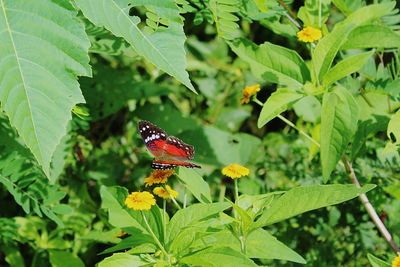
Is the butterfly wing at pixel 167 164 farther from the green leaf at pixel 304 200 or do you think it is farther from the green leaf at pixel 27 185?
the green leaf at pixel 27 185

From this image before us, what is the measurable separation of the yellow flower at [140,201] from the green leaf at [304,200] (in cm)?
26

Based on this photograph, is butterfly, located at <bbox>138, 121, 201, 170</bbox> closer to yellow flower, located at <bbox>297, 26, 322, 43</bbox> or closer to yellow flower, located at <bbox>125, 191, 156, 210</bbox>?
yellow flower, located at <bbox>125, 191, 156, 210</bbox>

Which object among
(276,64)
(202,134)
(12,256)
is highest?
(276,64)

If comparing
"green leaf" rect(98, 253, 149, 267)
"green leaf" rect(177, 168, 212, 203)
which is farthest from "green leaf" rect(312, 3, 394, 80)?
"green leaf" rect(98, 253, 149, 267)

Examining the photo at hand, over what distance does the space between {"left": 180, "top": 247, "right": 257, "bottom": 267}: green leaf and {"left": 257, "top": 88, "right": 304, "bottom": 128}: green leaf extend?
0.44 meters

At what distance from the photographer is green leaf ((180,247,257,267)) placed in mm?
1380

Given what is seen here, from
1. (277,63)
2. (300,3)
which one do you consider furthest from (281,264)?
(300,3)

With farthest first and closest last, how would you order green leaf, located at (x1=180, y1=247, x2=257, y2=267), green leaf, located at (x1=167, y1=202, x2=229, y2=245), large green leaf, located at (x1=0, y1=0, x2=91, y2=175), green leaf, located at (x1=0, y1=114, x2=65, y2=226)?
1. green leaf, located at (x1=0, y1=114, x2=65, y2=226)
2. green leaf, located at (x1=167, y1=202, x2=229, y2=245)
3. green leaf, located at (x1=180, y1=247, x2=257, y2=267)
4. large green leaf, located at (x1=0, y1=0, x2=91, y2=175)

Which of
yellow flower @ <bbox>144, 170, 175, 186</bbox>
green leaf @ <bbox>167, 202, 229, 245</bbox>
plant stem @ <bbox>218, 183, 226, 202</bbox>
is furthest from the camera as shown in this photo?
plant stem @ <bbox>218, 183, 226, 202</bbox>

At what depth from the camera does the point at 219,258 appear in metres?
1.41

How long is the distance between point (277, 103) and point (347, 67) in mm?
214

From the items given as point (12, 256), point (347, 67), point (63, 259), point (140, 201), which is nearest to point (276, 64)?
point (347, 67)

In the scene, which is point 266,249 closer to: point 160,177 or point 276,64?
point 160,177

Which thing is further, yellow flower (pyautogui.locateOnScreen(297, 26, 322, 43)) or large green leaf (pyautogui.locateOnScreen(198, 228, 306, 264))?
yellow flower (pyautogui.locateOnScreen(297, 26, 322, 43))
